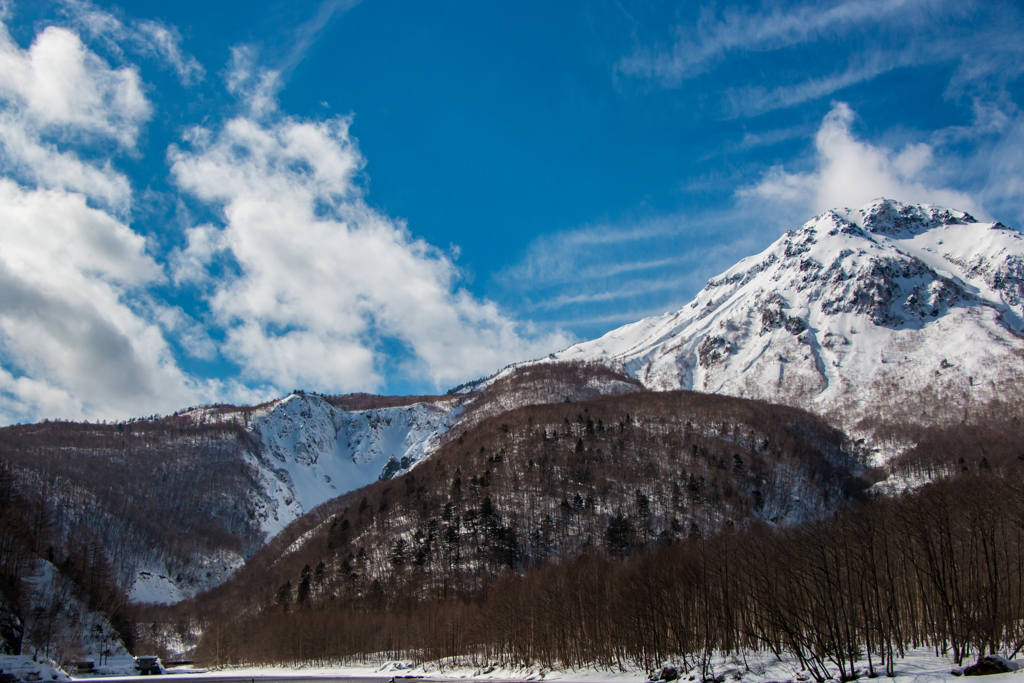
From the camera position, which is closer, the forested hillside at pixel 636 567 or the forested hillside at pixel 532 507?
the forested hillside at pixel 636 567

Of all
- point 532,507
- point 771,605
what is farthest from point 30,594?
point 532,507

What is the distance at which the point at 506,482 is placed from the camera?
148375mm

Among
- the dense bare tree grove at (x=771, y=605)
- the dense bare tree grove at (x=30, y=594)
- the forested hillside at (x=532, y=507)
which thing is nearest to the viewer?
the dense bare tree grove at (x=771, y=605)

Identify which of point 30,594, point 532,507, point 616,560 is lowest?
point 616,560

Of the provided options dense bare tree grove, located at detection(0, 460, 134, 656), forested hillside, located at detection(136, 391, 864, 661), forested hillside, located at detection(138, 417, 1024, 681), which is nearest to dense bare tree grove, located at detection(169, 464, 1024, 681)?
forested hillside, located at detection(138, 417, 1024, 681)

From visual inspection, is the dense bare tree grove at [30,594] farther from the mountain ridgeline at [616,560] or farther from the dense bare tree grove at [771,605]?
the dense bare tree grove at [771,605]

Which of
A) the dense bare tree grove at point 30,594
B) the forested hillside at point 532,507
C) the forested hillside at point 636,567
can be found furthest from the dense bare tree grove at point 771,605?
the dense bare tree grove at point 30,594

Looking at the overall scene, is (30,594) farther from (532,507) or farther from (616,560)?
(532,507)

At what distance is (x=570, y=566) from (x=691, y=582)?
32663mm

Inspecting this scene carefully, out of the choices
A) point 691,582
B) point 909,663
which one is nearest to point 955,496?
point 691,582

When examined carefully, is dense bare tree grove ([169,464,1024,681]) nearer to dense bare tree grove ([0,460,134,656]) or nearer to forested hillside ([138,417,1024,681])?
forested hillside ([138,417,1024,681])

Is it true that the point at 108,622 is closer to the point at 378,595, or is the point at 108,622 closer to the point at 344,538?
the point at 378,595

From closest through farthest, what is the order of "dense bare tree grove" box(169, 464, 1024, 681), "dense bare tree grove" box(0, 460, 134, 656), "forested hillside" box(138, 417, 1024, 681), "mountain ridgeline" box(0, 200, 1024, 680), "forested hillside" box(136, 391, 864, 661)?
"dense bare tree grove" box(169, 464, 1024, 681)
"forested hillside" box(138, 417, 1024, 681)
"mountain ridgeline" box(0, 200, 1024, 680)
"dense bare tree grove" box(0, 460, 134, 656)
"forested hillside" box(136, 391, 864, 661)

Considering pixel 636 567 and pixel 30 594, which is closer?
pixel 636 567
